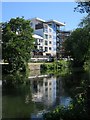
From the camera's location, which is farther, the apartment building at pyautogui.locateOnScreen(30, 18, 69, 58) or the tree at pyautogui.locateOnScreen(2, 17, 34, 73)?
the apartment building at pyautogui.locateOnScreen(30, 18, 69, 58)

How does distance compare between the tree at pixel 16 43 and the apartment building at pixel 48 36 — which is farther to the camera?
the apartment building at pixel 48 36

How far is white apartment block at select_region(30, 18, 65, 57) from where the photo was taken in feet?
234

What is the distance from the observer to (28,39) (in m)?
36.1

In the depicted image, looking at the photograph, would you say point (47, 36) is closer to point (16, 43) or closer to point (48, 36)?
point (48, 36)

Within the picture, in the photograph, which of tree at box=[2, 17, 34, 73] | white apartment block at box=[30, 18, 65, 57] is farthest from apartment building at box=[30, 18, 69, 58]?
tree at box=[2, 17, 34, 73]

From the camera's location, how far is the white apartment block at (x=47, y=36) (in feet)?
234

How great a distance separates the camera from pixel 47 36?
73.6 metres

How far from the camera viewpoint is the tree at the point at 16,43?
35156mm

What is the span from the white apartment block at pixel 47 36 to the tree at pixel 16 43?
104ft

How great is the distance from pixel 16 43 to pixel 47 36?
38939 mm

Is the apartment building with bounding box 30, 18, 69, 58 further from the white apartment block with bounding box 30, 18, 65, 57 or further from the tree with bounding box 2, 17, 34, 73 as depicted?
the tree with bounding box 2, 17, 34, 73

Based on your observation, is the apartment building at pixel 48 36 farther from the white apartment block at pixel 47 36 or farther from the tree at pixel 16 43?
the tree at pixel 16 43

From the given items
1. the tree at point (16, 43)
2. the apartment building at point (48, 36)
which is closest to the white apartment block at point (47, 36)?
the apartment building at point (48, 36)

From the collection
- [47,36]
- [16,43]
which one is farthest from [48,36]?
[16,43]
